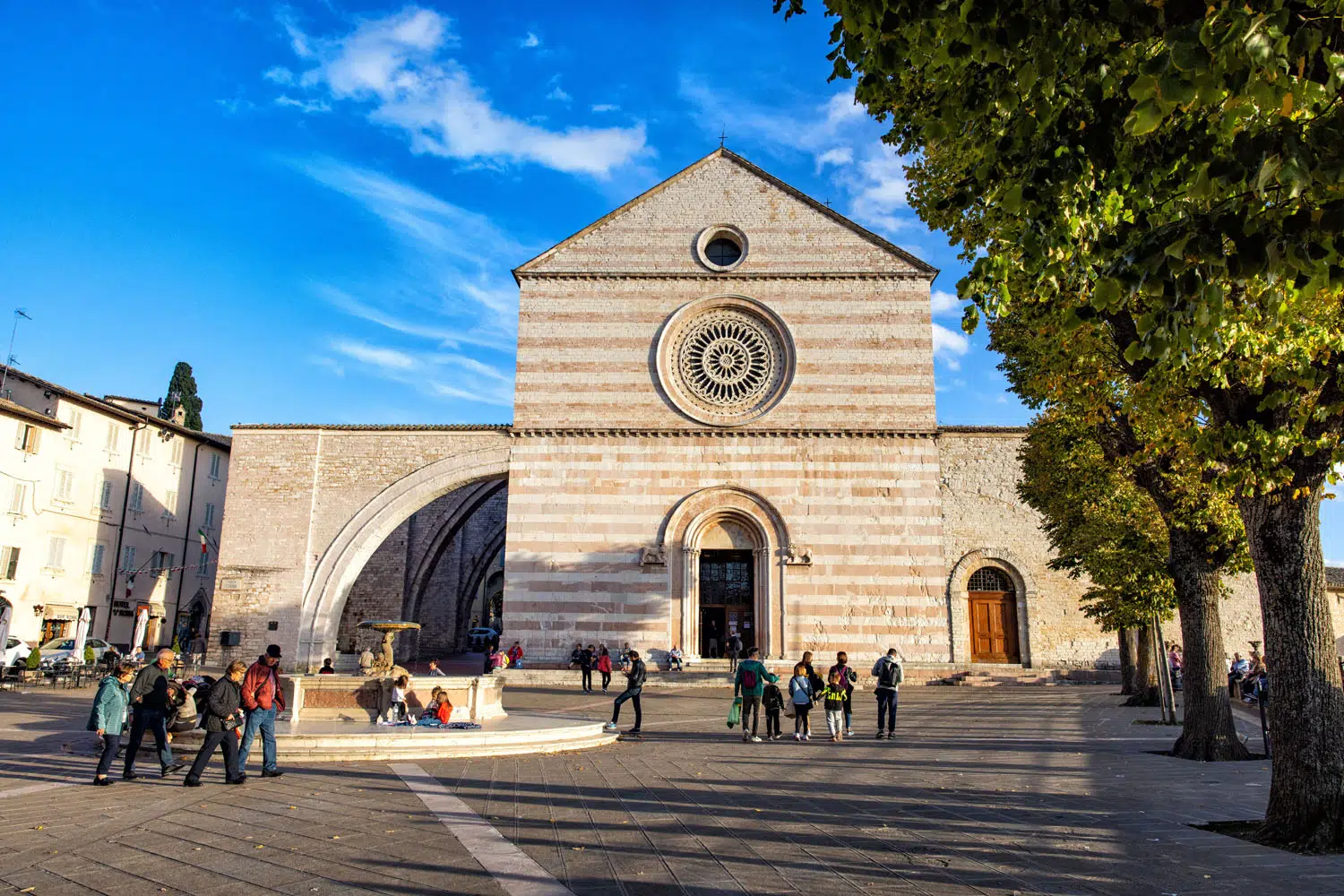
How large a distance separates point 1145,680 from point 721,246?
15.9 meters

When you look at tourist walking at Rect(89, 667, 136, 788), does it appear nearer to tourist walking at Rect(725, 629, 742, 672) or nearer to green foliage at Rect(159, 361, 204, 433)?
tourist walking at Rect(725, 629, 742, 672)

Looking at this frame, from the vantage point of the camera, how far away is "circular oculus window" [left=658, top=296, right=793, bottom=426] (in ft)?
79.9

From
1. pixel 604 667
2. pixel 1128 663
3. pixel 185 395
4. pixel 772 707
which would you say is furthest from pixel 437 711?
Result: pixel 185 395

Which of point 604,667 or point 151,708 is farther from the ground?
point 151,708

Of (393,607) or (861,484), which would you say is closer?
(861,484)

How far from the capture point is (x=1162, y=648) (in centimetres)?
1550

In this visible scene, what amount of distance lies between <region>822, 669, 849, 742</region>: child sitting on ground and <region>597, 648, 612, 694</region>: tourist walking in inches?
333

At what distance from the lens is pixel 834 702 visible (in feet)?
45.5

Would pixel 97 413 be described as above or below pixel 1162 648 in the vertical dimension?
above

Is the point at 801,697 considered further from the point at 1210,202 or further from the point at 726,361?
the point at 726,361

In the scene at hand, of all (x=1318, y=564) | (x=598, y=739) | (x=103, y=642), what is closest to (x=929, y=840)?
(x=1318, y=564)

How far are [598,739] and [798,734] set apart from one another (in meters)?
3.38

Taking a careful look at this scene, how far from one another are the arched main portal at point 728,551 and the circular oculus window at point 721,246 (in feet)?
22.1

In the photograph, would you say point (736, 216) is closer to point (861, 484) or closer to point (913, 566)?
point (861, 484)
